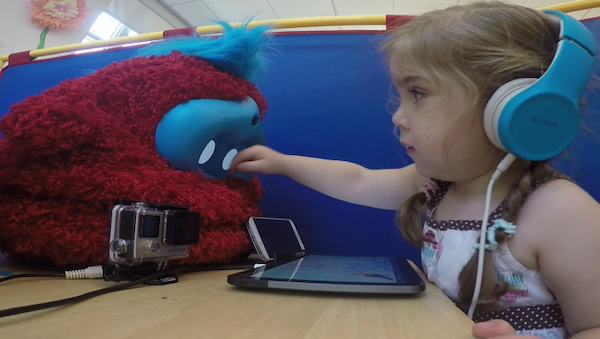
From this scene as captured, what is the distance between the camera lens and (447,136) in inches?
19.8

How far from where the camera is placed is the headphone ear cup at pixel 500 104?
0.42 meters

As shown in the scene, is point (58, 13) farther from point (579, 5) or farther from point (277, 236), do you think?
point (579, 5)

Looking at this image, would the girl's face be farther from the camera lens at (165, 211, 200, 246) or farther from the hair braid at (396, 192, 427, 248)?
the camera lens at (165, 211, 200, 246)

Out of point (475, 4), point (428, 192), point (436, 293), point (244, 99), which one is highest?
point (475, 4)

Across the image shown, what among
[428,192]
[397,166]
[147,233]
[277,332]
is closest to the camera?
[277,332]

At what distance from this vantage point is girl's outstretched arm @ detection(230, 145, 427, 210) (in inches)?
27.8

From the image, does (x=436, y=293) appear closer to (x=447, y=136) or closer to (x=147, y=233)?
(x=447, y=136)

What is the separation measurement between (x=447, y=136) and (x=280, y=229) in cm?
35

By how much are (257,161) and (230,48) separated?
20 centimetres

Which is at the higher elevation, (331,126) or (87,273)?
(331,126)

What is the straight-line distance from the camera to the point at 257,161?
71 cm

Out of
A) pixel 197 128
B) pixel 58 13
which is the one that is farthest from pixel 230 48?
pixel 58 13

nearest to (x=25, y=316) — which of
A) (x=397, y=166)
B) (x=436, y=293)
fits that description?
(x=436, y=293)

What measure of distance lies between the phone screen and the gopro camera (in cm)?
19
